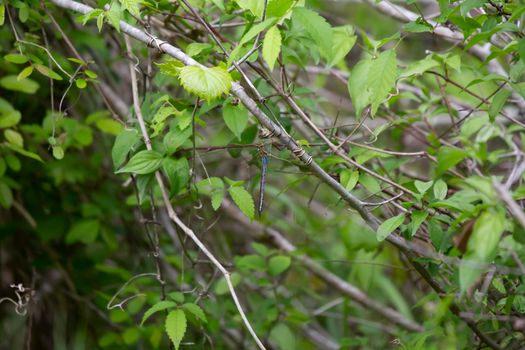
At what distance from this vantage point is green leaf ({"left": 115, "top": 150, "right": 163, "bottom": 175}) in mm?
1512

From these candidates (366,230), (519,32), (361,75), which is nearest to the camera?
(519,32)

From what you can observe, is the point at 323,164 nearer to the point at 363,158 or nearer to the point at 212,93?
the point at 363,158

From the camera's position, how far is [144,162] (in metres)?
1.53

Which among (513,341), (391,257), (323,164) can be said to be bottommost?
(391,257)

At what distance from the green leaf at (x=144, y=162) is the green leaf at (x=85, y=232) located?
81 cm

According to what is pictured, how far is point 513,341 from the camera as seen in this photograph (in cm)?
141

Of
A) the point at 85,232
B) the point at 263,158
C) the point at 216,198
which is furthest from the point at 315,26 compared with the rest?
the point at 85,232

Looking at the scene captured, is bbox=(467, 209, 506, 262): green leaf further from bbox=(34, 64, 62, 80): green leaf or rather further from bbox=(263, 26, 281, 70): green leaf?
bbox=(34, 64, 62, 80): green leaf

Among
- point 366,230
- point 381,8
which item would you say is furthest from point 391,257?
point 381,8

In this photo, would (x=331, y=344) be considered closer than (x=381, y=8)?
No

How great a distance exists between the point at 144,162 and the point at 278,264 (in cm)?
69

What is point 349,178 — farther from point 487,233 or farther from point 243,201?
point 487,233

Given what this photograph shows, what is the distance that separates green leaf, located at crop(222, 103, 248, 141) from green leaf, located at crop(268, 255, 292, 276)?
0.74 m

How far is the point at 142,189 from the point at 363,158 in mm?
571
